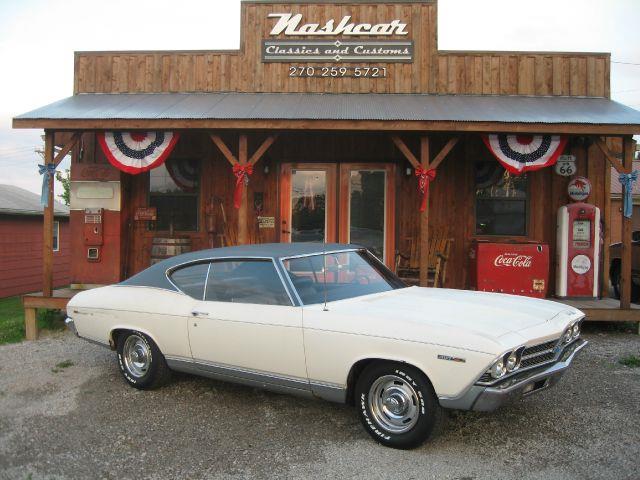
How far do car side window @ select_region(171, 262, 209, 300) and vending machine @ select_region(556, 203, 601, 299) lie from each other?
20.8ft

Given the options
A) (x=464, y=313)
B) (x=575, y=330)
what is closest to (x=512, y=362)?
(x=464, y=313)

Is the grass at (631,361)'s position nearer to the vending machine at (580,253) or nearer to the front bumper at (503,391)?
the vending machine at (580,253)

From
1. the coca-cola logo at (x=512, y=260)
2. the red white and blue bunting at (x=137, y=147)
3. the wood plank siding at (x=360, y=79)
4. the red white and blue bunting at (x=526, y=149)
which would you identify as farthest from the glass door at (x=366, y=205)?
the red white and blue bunting at (x=137, y=147)

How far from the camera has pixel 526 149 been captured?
8.13m

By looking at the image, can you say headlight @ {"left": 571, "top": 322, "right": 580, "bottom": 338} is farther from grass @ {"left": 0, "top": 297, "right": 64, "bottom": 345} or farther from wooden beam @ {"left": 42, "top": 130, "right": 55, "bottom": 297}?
grass @ {"left": 0, "top": 297, "right": 64, "bottom": 345}

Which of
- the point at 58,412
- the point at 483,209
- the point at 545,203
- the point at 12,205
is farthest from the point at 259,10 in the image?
the point at 12,205

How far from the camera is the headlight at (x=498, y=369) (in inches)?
134

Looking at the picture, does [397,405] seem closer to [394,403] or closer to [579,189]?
[394,403]

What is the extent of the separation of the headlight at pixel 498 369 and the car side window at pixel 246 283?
5.24 ft

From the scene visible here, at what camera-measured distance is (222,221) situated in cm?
1014

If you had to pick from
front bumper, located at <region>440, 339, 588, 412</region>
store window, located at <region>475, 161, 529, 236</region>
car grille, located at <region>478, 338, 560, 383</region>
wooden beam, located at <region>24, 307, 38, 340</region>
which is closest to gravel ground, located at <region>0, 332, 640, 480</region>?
front bumper, located at <region>440, 339, 588, 412</region>

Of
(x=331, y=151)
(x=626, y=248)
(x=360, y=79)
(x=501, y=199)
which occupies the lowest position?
(x=626, y=248)

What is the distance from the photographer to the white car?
139 inches

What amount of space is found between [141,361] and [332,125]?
14.0ft
